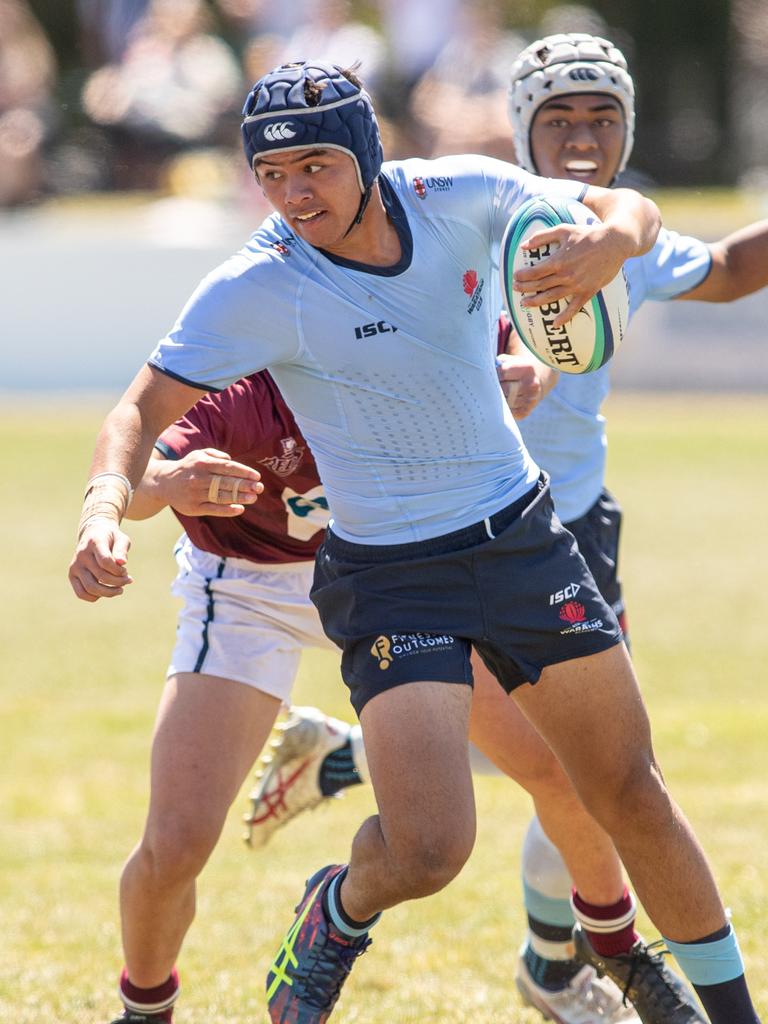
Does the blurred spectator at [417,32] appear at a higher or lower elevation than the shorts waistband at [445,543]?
lower

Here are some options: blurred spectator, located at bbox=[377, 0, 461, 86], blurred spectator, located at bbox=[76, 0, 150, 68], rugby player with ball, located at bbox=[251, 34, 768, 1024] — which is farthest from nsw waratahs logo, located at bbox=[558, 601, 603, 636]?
blurred spectator, located at bbox=[76, 0, 150, 68]

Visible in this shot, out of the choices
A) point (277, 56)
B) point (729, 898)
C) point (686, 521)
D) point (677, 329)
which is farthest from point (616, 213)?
point (277, 56)

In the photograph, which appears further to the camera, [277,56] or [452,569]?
[277,56]

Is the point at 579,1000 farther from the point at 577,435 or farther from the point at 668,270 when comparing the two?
the point at 668,270

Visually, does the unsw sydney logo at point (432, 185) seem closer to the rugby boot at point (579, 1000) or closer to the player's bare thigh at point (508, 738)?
the player's bare thigh at point (508, 738)

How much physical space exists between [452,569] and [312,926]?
3.02 ft

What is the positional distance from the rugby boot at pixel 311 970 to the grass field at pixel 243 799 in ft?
2.54

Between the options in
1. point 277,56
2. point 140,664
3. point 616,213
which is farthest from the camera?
point 277,56

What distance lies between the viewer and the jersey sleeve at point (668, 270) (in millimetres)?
4578

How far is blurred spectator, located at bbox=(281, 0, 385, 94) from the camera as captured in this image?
68.6ft

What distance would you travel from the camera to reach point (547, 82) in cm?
482

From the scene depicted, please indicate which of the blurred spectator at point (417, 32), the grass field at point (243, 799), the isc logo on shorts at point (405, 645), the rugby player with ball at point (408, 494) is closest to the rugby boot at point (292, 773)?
the grass field at point (243, 799)

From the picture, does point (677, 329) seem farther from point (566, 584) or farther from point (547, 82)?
point (566, 584)

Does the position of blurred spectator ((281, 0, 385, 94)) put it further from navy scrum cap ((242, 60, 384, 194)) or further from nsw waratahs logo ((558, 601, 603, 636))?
nsw waratahs logo ((558, 601, 603, 636))
